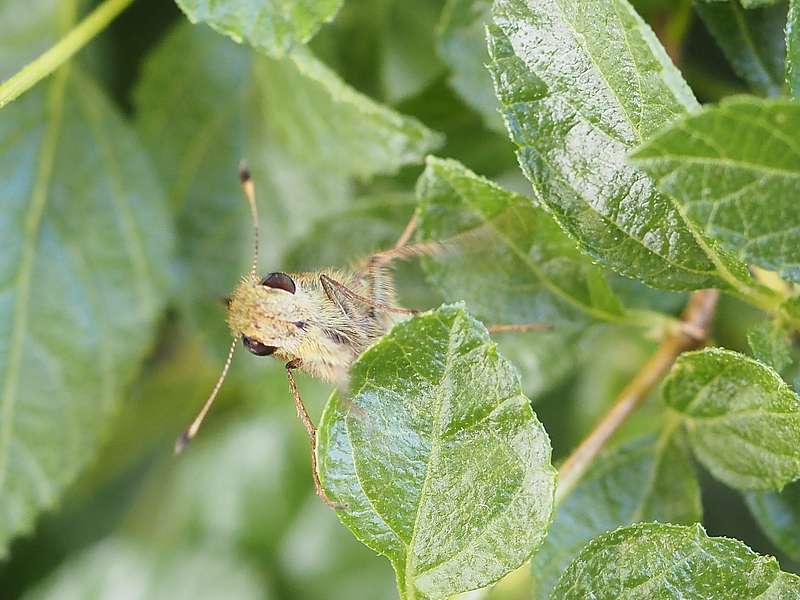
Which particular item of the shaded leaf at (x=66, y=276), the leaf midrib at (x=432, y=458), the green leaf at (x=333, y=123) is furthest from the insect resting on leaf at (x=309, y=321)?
the shaded leaf at (x=66, y=276)

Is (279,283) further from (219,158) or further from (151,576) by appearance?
(151,576)

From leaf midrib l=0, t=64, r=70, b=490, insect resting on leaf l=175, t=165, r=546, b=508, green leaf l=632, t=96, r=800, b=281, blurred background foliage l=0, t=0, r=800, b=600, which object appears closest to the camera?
green leaf l=632, t=96, r=800, b=281

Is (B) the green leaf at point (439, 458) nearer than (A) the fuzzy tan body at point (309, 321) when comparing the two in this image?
Yes

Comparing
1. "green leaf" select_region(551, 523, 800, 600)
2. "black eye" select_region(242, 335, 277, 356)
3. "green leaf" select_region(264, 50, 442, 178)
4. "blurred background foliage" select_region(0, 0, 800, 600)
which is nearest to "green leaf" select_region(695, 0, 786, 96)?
"blurred background foliage" select_region(0, 0, 800, 600)

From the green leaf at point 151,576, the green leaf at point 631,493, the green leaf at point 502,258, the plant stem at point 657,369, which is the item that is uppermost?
the green leaf at point 502,258

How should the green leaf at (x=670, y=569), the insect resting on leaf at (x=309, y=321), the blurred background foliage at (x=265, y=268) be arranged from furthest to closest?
the blurred background foliage at (x=265, y=268)
the insect resting on leaf at (x=309, y=321)
the green leaf at (x=670, y=569)

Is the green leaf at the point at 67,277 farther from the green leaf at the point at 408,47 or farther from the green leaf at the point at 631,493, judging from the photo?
the green leaf at the point at 631,493

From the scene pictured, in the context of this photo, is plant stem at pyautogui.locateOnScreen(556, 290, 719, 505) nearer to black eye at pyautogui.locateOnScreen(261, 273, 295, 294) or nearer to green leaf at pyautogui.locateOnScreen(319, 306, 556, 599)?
green leaf at pyautogui.locateOnScreen(319, 306, 556, 599)
